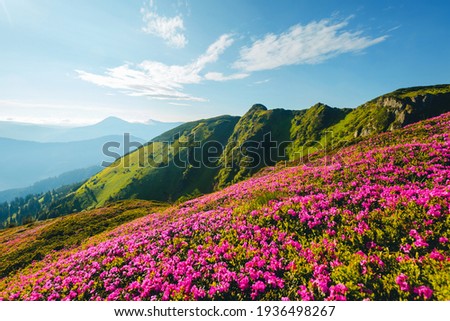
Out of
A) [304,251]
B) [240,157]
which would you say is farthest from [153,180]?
[304,251]

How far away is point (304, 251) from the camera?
8953 mm

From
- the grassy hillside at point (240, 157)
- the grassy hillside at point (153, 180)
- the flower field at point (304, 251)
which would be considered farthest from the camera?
the grassy hillside at point (153, 180)

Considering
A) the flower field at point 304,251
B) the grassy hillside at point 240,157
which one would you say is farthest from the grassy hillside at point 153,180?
the flower field at point 304,251

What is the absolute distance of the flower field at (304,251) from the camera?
717cm

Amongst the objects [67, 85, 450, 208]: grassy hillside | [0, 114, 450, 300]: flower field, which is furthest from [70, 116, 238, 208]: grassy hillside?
[0, 114, 450, 300]: flower field

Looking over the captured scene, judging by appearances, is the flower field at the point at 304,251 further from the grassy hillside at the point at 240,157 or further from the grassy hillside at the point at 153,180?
the grassy hillside at the point at 153,180

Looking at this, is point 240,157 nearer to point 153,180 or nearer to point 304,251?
point 153,180

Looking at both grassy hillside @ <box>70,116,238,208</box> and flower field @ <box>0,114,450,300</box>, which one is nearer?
flower field @ <box>0,114,450,300</box>

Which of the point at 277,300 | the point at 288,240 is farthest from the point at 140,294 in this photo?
the point at 288,240

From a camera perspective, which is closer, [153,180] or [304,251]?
[304,251]

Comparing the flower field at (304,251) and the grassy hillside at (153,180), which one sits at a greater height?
the flower field at (304,251)

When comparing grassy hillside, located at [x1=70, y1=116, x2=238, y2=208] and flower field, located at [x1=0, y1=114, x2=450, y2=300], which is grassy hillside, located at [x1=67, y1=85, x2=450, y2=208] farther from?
flower field, located at [x1=0, y1=114, x2=450, y2=300]

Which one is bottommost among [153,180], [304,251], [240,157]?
[153,180]

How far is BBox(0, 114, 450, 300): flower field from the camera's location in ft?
23.5
